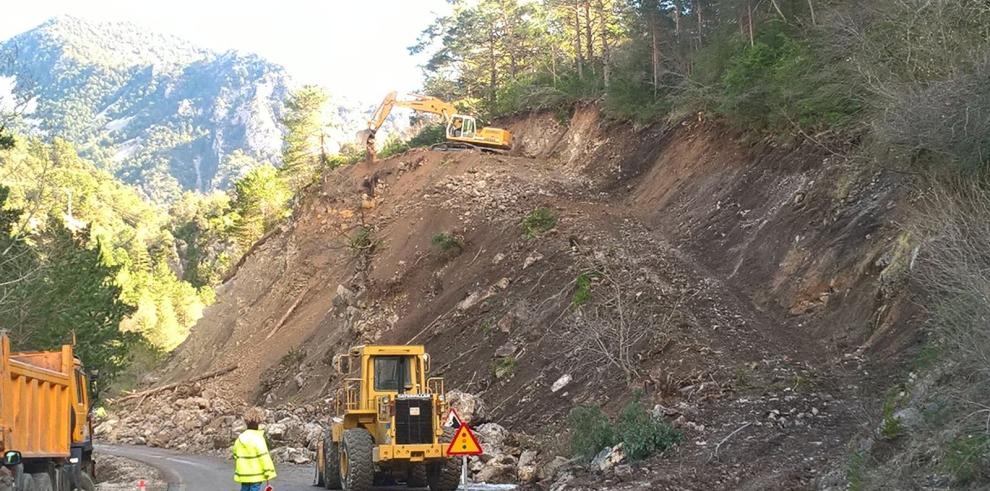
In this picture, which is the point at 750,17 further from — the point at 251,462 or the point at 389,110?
the point at 251,462

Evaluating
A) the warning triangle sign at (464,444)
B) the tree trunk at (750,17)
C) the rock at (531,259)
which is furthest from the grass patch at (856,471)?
the tree trunk at (750,17)

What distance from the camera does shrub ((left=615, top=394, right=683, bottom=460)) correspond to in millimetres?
13742

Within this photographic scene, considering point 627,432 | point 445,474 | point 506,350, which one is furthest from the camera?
point 506,350

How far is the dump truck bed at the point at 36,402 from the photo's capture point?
32.6 ft

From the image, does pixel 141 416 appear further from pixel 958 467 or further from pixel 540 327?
pixel 958 467

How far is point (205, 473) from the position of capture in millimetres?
22078

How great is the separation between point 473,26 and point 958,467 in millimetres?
54894

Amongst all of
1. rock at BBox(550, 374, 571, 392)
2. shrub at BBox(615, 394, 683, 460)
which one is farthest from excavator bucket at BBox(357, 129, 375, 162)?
shrub at BBox(615, 394, 683, 460)

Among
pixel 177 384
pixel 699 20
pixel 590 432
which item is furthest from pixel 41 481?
pixel 699 20

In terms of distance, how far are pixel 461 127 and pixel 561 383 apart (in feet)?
80.5

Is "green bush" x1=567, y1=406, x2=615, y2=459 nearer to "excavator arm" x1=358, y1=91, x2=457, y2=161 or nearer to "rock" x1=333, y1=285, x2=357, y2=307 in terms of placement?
"rock" x1=333, y1=285, x2=357, y2=307

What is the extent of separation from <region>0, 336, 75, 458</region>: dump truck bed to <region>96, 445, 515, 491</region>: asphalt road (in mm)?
5319

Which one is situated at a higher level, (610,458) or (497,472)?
(610,458)

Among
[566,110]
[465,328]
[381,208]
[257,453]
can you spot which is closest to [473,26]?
[566,110]
